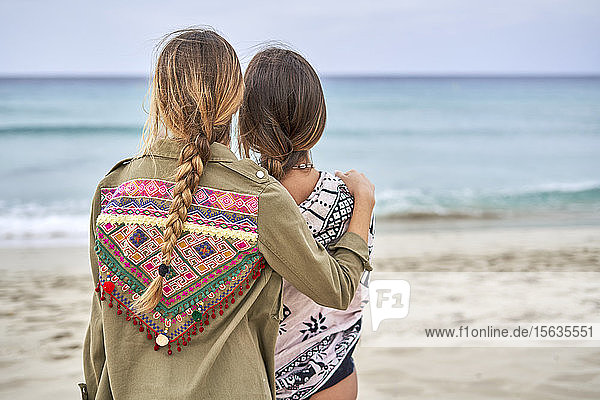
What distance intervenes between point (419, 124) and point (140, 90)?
425 inches

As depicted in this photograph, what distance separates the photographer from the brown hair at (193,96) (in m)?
1.26

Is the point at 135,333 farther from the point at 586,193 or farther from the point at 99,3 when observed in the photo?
the point at 99,3

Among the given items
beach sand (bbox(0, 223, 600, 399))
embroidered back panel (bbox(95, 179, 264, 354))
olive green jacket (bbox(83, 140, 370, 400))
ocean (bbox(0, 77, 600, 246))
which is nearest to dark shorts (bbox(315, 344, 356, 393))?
olive green jacket (bbox(83, 140, 370, 400))

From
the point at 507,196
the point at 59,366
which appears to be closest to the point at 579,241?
the point at 507,196

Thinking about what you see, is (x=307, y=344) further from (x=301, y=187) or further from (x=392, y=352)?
(x=392, y=352)

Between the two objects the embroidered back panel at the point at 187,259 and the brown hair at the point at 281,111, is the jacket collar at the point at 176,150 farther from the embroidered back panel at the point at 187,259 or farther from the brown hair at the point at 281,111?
the brown hair at the point at 281,111

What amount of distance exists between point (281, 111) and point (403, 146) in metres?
15.3

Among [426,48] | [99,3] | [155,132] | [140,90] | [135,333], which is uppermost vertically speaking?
[155,132]

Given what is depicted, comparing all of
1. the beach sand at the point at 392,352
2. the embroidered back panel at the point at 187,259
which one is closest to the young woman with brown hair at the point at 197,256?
the embroidered back panel at the point at 187,259

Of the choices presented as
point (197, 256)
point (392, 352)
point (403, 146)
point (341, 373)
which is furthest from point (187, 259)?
point (403, 146)

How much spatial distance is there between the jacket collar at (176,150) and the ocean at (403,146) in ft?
18.7

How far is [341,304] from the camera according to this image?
1.34 meters

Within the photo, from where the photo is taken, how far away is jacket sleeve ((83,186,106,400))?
4.42ft

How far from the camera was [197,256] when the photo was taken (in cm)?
125
